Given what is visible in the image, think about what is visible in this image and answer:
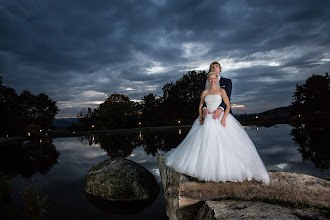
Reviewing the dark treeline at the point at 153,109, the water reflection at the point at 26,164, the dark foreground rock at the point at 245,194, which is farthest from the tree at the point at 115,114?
the dark foreground rock at the point at 245,194

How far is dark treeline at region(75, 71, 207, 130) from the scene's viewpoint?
203ft

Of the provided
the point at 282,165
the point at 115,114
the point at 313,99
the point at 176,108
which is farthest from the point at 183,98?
the point at 282,165

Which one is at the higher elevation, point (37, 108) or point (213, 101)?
point (37, 108)

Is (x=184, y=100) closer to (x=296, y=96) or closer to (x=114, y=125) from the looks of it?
(x=114, y=125)

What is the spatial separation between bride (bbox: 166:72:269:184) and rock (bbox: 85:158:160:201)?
483 cm

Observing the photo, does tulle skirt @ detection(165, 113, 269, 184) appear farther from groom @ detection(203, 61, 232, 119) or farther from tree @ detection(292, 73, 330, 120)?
tree @ detection(292, 73, 330, 120)

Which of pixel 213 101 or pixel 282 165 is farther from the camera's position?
pixel 282 165

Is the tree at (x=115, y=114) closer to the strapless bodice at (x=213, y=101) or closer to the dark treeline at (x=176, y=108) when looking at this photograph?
the dark treeline at (x=176, y=108)

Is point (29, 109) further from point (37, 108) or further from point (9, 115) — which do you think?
point (9, 115)

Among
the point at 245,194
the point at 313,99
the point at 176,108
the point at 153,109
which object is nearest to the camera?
the point at 245,194

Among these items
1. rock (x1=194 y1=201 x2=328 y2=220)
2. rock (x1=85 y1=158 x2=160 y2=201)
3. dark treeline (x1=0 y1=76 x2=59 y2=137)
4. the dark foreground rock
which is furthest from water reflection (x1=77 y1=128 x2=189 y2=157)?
dark treeline (x1=0 y1=76 x2=59 y2=137)

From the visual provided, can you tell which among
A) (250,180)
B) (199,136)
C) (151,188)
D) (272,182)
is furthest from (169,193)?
(151,188)

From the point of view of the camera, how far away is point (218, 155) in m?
4.62

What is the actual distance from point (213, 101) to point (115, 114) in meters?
58.7
